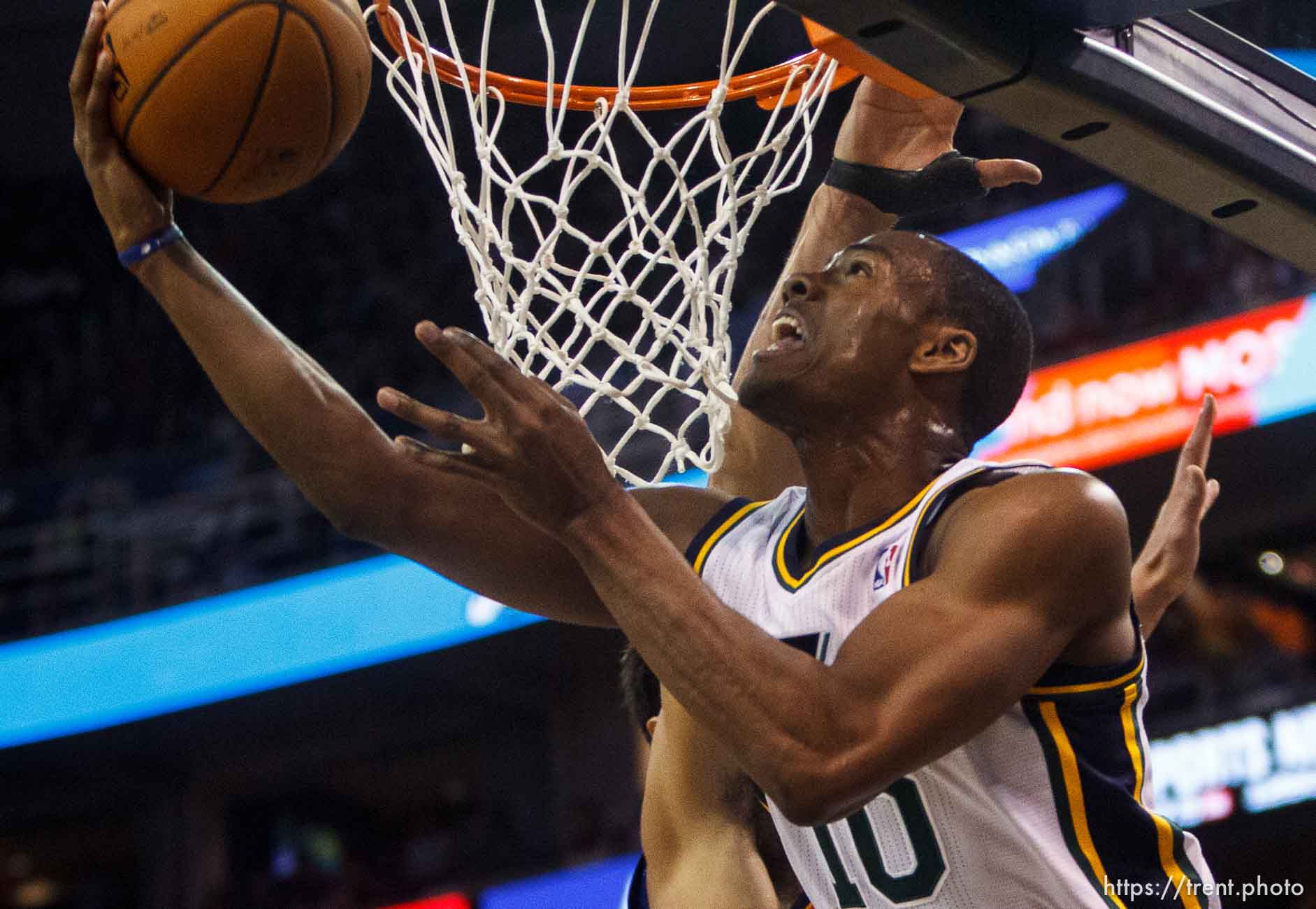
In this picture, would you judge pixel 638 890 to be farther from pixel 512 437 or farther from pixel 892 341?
pixel 512 437

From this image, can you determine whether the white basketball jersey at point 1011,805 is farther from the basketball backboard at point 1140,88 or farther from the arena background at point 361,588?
the arena background at point 361,588

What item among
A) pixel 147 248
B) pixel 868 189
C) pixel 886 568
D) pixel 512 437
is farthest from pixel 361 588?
pixel 512 437

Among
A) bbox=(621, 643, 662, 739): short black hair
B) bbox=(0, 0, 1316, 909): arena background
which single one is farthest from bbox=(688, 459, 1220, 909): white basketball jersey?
bbox=(0, 0, 1316, 909): arena background

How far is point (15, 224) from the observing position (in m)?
10.7

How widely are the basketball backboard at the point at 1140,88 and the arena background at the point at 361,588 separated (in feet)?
17.0

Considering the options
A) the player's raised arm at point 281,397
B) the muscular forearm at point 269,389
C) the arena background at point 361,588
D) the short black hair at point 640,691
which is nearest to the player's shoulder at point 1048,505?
the player's raised arm at point 281,397

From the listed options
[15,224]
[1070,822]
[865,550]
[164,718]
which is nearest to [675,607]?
[865,550]

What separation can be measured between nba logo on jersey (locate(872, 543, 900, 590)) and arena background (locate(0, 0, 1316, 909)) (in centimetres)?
510

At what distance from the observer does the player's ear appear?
194 cm

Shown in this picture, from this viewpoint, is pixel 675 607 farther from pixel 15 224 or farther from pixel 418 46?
pixel 15 224

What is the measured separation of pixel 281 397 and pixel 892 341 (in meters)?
0.77

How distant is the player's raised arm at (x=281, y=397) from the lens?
194 cm

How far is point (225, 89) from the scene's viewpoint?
1918 millimetres

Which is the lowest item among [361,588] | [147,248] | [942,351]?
[942,351]
